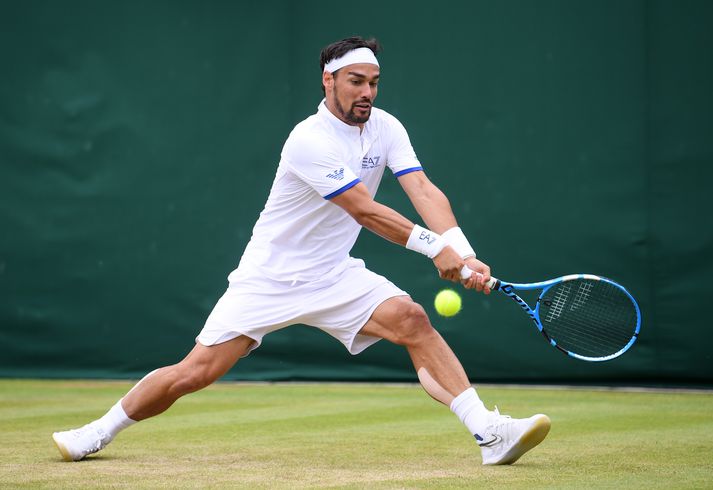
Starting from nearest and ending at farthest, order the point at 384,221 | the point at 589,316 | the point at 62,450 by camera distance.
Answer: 1. the point at 384,221
2. the point at 62,450
3. the point at 589,316

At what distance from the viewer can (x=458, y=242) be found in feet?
16.2

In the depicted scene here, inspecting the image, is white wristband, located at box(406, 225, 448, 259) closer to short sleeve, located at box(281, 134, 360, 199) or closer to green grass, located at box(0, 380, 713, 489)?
short sleeve, located at box(281, 134, 360, 199)

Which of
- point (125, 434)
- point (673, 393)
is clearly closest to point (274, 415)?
point (125, 434)

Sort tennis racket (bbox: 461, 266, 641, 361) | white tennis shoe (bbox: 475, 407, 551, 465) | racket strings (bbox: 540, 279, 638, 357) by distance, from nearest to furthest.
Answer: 1. white tennis shoe (bbox: 475, 407, 551, 465)
2. tennis racket (bbox: 461, 266, 641, 361)
3. racket strings (bbox: 540, 279, 638, 357)

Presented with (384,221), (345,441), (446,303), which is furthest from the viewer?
(345,441)

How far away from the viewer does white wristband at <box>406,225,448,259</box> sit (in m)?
4.73

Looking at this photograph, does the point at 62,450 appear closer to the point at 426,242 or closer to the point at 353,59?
the point at 426,242

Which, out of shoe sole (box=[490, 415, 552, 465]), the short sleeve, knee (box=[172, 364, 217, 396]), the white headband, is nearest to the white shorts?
knee (box=[172, 364, 217, 396])

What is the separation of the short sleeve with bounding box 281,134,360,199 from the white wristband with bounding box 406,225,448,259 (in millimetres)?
308

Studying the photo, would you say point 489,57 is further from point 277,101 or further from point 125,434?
point 125,434

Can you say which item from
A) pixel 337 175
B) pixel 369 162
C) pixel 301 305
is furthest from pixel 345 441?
pixel 337 175

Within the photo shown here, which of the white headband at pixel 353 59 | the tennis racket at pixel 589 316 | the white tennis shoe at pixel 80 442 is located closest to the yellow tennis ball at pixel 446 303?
the tennis racket at pixel 589 316

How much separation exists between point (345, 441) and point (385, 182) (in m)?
3.12

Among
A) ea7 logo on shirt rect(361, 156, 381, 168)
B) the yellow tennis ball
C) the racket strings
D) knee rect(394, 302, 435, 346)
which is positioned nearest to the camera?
knee rect(394, 302, 435, 346)
